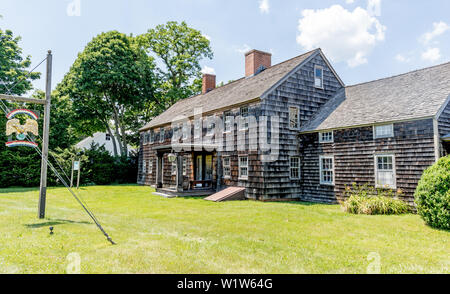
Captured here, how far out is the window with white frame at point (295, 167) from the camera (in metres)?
16.0

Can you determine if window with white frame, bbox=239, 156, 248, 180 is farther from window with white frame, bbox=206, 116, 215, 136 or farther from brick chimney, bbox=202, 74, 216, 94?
brick chimney, bbox=202, 74, 216, 94

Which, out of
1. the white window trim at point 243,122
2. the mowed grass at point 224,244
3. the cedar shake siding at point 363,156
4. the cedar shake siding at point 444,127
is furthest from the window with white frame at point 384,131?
the white window trim at point 243,122

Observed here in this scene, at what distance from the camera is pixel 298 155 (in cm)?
1623

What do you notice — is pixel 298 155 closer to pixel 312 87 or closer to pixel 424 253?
pixel 312 87

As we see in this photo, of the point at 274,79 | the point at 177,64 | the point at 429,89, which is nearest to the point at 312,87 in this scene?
the point at 274,79

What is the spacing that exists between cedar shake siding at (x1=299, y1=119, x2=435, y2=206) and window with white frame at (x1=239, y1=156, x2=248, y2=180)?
3.33 meters

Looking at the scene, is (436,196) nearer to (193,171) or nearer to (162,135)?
(193,171)

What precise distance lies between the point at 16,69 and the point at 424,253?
104ft

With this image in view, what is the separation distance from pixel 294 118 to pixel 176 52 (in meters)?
24.8

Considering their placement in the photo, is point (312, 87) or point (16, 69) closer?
point (312, 87)

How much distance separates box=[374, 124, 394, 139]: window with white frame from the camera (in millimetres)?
12281

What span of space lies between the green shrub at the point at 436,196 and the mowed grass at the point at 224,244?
355 millimetres

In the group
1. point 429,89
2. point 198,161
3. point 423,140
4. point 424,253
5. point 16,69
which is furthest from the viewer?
point 16,69

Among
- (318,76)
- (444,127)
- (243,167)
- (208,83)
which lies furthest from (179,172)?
(444,127)
